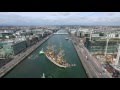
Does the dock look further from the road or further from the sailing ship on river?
the road

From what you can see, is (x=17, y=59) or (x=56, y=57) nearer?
(x=17, y=59)

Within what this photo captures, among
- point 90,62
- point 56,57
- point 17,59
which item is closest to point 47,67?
point 56,57

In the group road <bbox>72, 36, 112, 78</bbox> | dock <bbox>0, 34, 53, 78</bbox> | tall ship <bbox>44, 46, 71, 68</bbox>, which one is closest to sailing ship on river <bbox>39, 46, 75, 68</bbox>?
tall ship <bbox>44, 46, 71, 68</bbox>

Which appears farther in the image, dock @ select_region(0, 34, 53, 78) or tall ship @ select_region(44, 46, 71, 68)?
tall ship @ select_region(44, 46, 71, 68)

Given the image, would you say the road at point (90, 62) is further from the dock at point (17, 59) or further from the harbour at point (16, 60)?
the harbour at point (16, 60)

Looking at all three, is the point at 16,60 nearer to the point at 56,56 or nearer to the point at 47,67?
the point at 47,67
